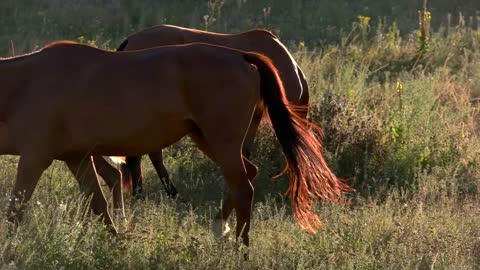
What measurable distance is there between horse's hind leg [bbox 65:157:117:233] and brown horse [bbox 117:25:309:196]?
1.39 metres

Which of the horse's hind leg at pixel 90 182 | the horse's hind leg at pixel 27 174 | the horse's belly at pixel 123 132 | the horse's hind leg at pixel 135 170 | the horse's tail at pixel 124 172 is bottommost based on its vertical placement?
the horse's hind leg at pixel 135 170

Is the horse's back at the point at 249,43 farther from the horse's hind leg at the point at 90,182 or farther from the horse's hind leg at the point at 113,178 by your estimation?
the horse's hind leg at the point at 90,182

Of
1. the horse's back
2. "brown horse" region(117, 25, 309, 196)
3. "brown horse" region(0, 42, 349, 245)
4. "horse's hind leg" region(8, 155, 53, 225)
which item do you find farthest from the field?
the horse's back

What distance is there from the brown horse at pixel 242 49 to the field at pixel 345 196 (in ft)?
0.72

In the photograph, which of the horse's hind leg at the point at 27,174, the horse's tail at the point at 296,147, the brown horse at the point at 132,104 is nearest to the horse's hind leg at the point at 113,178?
the brown horse at the point at 132,104

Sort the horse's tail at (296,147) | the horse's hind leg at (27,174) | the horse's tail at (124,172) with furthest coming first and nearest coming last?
1. the horse's tail at (124,172)
2. the horse's tail at (296,147)
3. the horse's hind leg at (27,174)

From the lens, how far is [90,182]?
6488mm

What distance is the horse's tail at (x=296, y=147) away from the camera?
20.3 feet

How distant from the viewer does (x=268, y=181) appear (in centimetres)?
838

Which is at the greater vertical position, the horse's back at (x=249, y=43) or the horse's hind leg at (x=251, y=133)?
the horse's back at (x=249, y=43)

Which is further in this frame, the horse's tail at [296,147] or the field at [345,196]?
the horse's tail at [296,147]

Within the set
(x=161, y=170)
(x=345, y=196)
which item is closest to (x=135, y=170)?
(x=161, y=170)

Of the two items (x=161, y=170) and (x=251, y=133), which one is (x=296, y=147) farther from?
(x=161, y=170)

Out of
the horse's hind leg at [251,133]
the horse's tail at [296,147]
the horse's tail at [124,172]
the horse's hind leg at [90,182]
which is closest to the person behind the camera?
the horse's tail at [296,147]
